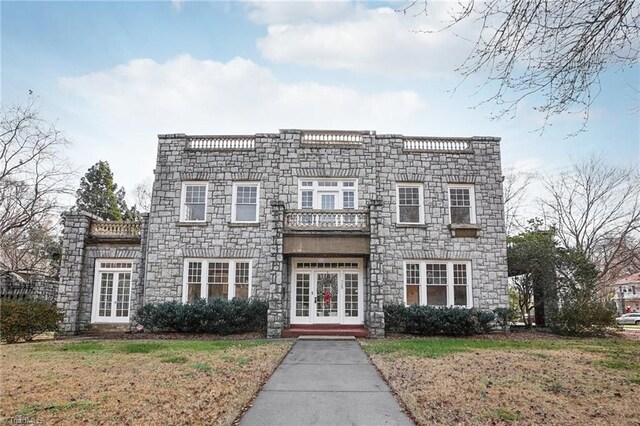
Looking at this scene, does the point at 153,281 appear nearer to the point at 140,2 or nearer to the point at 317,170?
the point at 317,170

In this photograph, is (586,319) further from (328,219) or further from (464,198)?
(328,219)

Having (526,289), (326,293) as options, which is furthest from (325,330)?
(526,289)

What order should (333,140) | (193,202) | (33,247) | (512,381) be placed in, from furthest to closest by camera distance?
(33,247)
(333,140)
(193,202)
(512,381)

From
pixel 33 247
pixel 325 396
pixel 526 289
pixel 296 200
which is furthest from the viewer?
pixel 33 247

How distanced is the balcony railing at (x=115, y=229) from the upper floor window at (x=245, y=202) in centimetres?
428

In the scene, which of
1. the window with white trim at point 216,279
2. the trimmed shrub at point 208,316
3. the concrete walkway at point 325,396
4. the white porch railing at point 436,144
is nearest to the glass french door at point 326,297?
the trimmed shrub at point 208,316

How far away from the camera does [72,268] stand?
16.6m

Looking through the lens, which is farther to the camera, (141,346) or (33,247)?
(33,247)

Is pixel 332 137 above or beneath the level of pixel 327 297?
above

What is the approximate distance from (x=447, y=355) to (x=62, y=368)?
9.00m

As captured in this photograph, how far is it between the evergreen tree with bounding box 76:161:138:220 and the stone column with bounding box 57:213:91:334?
1340cm

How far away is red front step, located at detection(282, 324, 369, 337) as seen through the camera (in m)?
14.7

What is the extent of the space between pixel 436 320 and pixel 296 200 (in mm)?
7234

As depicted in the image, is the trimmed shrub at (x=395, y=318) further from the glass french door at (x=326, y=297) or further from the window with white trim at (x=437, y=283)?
the glass french door at (x=326, y=297)
